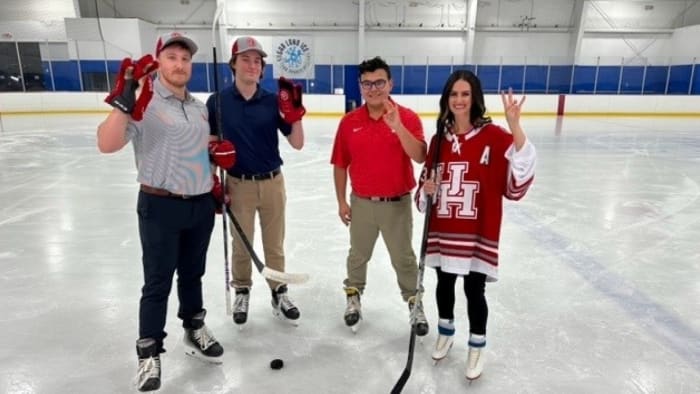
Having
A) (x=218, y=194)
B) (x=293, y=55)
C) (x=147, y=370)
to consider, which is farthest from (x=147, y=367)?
(x=293, y=55)

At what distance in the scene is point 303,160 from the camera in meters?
7.41

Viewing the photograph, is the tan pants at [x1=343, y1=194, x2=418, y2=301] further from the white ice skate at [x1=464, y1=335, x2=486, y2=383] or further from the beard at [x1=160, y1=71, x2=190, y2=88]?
the beard at [x1=160, y1=71, x2=190, y2=88]

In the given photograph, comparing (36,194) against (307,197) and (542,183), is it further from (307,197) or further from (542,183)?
(542,183)

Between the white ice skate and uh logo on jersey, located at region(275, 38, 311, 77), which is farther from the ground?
uh logo on jersey, located at region(275, 38, 311, 77)

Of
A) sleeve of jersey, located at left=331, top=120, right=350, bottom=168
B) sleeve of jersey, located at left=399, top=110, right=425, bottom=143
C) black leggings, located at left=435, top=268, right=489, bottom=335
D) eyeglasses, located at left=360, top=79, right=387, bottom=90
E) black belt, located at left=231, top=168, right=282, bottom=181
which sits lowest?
black leggings, located at left=435, top=268, right=489, bottom=335

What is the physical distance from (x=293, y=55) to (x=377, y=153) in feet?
48.8

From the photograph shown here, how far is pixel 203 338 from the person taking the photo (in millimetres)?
2252

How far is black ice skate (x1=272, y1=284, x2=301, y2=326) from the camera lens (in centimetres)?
262

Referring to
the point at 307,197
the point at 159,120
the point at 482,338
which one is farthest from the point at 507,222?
the point at 159,120

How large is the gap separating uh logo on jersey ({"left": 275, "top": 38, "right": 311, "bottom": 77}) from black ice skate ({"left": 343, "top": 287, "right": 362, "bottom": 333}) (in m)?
14.5

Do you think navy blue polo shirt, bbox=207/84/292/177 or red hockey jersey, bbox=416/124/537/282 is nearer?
red hockey jersey, bbox=416/124/537/282

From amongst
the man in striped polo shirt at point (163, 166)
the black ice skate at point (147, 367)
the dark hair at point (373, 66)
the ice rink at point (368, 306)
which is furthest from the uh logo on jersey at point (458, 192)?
the black ice skate at point (147, 367)

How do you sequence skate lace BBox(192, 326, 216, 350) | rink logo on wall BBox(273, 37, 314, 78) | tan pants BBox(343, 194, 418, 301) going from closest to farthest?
1. skate lace BBox(192, 326, 216, 350)
2. tan pants BBox(343, 194, 418, 301)
3. rink logo on wall BBox(273, 37, 314, 78)

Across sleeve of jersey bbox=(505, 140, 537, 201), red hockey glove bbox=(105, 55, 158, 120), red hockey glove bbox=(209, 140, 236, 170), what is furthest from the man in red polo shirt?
red hockey glove bbox=(105, 55, 158, 120)
